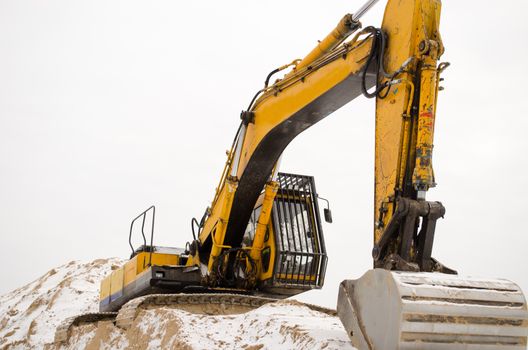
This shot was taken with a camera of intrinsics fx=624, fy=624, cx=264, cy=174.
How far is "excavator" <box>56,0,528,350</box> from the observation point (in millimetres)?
4352

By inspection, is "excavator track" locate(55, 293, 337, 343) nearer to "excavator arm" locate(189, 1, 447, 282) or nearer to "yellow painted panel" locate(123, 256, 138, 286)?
"yellow painted panel" locate(123, 256, 138, 286)

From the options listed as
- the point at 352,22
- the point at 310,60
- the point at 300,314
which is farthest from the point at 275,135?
the point at 300,314

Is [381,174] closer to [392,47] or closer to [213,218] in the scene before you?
[392,47]

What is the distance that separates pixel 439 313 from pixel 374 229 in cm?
113

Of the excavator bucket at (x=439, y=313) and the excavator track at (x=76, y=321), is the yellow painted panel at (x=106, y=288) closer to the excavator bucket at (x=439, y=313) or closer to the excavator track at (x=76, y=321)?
the excavator track at (x=76, y=321)

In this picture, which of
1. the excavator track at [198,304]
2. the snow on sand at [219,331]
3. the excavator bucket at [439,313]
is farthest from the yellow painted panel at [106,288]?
the excavator bucket at [439,313]

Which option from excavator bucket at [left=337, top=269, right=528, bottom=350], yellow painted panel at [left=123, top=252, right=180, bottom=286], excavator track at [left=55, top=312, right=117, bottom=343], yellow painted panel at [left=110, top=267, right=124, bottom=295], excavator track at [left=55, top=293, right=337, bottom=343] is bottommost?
excavator track at [left=55, top=312, right=117, bottom=343]

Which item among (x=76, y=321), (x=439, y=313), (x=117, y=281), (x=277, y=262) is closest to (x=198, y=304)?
(x=277, y=262)

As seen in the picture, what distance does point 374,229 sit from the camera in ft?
17.1

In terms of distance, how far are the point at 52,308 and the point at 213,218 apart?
20.4 ft

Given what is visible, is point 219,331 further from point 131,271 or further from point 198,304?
point 131,271

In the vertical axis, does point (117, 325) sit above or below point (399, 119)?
below

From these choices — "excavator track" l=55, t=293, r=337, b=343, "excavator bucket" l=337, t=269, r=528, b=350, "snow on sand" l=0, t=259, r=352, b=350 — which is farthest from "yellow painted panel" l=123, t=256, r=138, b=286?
"excavator bucket" l=337, t=269, r=528, b=350

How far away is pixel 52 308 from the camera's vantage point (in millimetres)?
13367
